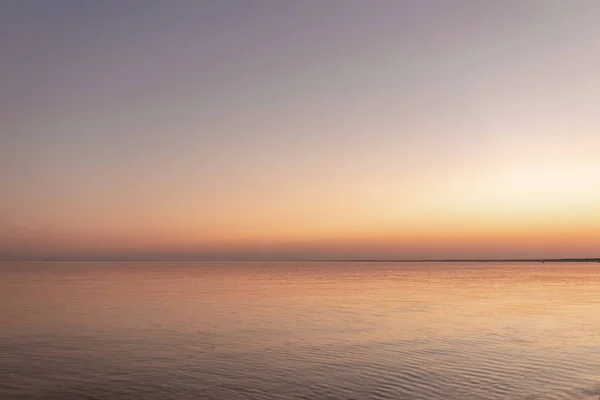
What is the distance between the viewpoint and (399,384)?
2380 centimetres

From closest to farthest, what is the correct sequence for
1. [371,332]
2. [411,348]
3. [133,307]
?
[411,348] < [371,332] < [133,307]

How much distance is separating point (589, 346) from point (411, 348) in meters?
11.2

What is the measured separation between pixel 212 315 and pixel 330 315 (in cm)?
1100

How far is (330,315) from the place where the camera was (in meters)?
50.6

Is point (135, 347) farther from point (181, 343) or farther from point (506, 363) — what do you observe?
point (506, 363)

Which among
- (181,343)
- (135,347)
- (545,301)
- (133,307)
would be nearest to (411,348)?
(181,343)

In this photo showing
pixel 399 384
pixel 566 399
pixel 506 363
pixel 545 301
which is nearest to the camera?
pixel 566 399

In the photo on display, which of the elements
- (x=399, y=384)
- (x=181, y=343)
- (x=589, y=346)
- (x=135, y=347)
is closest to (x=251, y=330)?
(x=181, y=343)

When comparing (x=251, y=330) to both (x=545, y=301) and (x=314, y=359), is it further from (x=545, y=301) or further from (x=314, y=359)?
(x=545, y=301)

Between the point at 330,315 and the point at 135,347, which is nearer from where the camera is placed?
the point at 135,347

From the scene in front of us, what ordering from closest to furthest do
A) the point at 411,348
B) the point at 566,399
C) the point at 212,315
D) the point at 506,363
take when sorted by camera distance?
1. the point at 566,399
2. the point at 506,363
3. the point at 411,348
4. the point at 212,315

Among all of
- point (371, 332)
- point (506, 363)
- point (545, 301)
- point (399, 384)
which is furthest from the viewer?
point (545, 301)

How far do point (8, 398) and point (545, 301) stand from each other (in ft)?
207

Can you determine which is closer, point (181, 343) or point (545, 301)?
point (181, 343)
